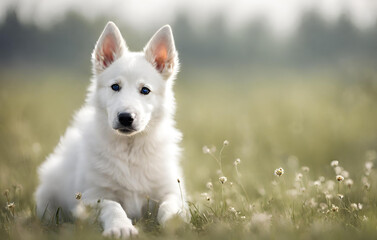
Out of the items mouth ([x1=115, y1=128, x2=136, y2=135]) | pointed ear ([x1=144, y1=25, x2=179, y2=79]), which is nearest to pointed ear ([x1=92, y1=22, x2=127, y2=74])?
pointed ear ([x1=144, y1=25, x2=179, y2=79])

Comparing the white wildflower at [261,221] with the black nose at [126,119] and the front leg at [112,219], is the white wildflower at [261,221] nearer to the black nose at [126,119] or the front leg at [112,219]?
the front leg at [112,219]

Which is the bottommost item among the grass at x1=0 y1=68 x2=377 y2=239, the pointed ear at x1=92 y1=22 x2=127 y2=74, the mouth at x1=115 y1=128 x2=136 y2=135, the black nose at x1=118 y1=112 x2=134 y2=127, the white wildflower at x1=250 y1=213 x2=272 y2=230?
the grass at x1=0 y1=68 x2=377 y2=239

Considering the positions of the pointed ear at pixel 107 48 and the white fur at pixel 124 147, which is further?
the pointed ear at pixel 107 48

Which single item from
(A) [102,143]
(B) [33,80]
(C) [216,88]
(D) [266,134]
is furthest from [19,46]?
(A) [102,143]

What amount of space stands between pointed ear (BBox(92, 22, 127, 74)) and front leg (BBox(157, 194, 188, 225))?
1405 mm

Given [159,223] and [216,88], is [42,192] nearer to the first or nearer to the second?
[159,223]

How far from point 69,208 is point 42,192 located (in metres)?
0.54

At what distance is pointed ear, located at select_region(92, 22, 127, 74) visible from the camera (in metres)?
3.60

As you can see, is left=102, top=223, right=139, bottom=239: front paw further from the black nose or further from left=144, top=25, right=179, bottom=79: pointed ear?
left=144, top=25, right=179, bottom=79: pointed ear

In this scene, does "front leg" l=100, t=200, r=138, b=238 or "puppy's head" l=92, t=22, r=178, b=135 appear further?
"puppy's head" l=92, t=22, r=178, b=135

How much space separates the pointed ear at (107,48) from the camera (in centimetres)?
360

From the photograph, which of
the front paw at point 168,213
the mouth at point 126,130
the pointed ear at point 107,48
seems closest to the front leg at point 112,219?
the front paw at point 168,213

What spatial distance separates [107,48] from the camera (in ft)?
12.1

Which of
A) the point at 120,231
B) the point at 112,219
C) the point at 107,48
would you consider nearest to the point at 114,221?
the point at 112,219
